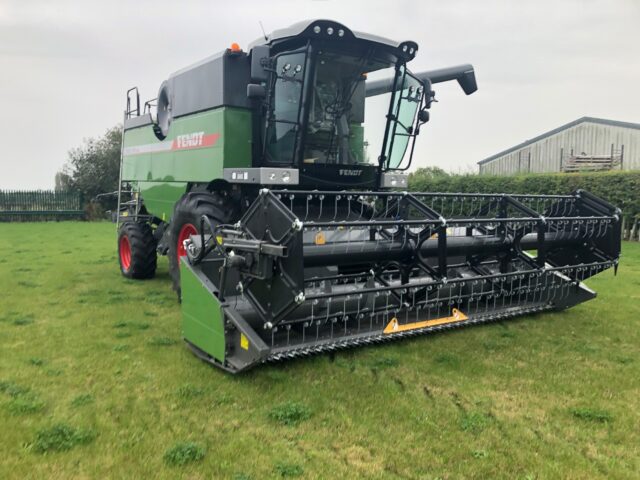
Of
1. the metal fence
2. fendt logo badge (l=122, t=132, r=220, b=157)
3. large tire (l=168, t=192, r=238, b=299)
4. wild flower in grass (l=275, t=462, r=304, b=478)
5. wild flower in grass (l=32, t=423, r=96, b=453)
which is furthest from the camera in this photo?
the metal fence

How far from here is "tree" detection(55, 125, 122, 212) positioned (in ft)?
75.9

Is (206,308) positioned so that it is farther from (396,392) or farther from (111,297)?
(111,297)

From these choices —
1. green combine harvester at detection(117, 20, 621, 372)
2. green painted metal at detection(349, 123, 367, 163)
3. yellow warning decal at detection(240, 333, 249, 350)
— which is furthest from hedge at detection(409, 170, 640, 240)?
yellow warning decal at detection(240, 333, 249, 350)

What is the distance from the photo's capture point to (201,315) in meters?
3.91

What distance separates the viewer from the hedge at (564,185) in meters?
12.7

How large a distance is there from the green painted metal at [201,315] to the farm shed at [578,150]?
65.8 ft

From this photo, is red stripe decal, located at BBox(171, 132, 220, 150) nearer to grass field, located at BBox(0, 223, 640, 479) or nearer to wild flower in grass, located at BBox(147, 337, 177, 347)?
grass field, located at BBox(0, 223, 640, 479)

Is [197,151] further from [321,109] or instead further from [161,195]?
→ [321,109]

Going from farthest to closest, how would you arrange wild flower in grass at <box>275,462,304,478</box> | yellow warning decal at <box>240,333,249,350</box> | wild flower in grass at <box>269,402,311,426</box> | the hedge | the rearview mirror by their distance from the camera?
the hedge
the rearview mirror
yellow warning decal at <box>240,333,249,350</box>
wild flower in grass at <box>269,402,311,426</box>
wild flower in grass at <box>275,462,304,478</box>

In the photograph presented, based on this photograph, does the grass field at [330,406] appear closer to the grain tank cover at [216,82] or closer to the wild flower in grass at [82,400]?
the wild flower in grass at [82,400]

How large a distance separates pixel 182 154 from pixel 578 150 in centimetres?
2419

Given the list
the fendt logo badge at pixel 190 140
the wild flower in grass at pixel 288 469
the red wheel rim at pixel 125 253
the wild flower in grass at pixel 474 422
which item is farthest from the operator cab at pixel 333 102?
the red wheel rim at pixel 125 253

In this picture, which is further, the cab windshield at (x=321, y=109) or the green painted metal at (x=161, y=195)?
the green painted metal at (x=161, y=195)

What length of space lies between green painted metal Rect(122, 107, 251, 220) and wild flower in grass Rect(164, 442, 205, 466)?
322 cm
